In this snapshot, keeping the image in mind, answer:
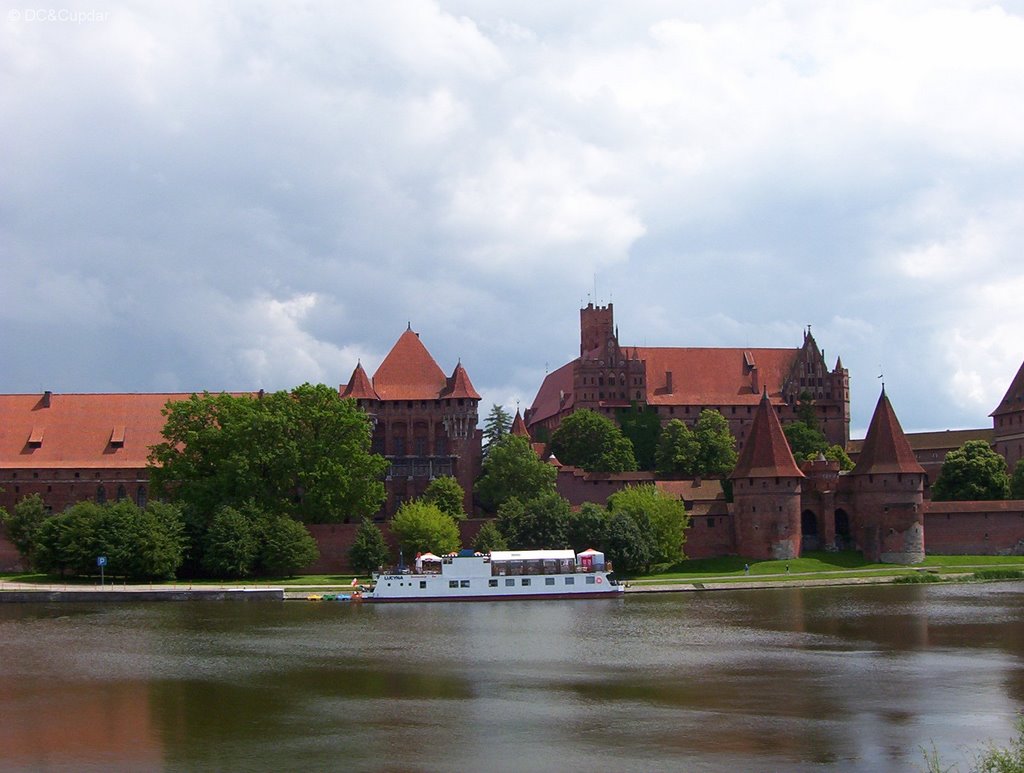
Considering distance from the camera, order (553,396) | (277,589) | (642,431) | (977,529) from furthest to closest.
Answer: (553,396) → (642,431) → (977,529) → (277,589)

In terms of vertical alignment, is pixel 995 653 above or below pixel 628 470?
below

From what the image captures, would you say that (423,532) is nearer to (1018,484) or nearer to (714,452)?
(714,452)

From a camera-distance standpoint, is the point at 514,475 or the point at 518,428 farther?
the point at 518,428

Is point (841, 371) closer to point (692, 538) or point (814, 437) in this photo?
point (814, 437)

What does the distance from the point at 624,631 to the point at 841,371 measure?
6768cm

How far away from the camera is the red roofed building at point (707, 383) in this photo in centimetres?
10750

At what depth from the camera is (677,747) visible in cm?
2847

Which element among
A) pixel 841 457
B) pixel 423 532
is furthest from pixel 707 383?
pixel 423 532

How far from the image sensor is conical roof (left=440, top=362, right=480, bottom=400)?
90.5m

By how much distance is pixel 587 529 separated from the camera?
7181 centimetres

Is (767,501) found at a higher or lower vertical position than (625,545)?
higher

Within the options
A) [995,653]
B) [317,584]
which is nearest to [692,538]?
[317,584]

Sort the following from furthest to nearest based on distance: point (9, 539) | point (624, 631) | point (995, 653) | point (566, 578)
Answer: point (9, 539) < point (566, 578) < point (624, 631) < point (995, 653)

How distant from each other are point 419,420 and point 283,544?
2350 centimetres
